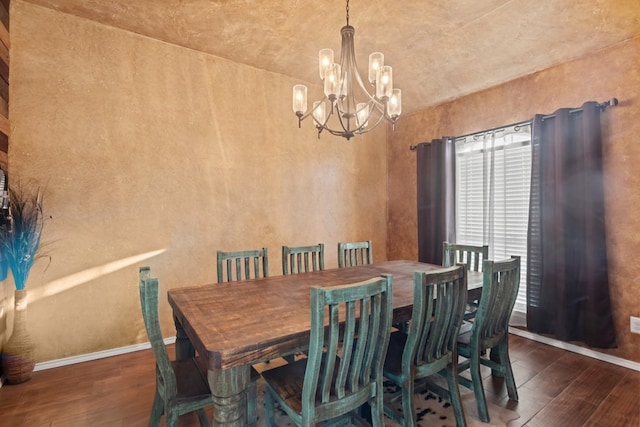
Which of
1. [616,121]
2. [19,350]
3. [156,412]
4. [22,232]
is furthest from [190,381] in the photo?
[616,121]

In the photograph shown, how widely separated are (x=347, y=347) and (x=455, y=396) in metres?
0.90

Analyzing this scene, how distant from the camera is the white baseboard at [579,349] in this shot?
2492 millimetres

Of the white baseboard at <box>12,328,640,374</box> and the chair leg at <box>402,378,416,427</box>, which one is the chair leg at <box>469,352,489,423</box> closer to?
the chair leg at <box>402,378,416,427</box>

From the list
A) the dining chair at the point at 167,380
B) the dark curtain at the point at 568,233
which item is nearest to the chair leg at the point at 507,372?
the dark curtain at the point at 568,233

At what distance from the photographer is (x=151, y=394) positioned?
7.02 feet

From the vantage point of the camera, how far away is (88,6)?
8.14ft

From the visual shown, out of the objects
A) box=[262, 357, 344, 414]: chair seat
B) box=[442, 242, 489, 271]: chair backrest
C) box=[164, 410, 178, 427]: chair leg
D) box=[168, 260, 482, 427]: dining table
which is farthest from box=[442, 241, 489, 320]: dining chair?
box=[164, 410, 178, 427]: chair leg

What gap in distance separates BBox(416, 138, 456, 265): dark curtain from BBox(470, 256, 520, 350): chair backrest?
1.79 metres

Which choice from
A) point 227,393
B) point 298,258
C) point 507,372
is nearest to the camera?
point 227,393

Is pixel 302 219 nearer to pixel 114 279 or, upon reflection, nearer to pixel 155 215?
pixel 155 215

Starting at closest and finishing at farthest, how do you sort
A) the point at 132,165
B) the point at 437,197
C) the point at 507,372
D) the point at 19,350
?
1. the point at 507,372
2. the point at 19,350
3. the point at 132,165
4. the point at 437,197

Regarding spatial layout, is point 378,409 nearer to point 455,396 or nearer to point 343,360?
point 343,360

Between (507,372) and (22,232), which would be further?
(22,232)

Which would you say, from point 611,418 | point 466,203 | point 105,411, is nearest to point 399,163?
point 466,203
